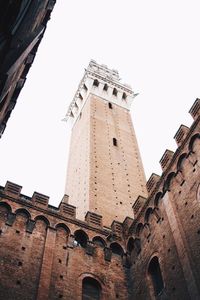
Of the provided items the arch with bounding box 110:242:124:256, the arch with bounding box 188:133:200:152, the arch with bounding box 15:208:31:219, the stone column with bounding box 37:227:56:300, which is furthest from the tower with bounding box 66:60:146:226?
the arch with bounding box 188:133:200:152

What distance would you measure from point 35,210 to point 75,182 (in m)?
8.90

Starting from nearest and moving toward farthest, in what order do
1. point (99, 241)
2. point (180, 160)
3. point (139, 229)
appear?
point (180, 160) < point (139, 229) < point (99, 241)

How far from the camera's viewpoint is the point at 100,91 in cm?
3028

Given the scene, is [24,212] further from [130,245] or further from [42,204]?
[130,245]

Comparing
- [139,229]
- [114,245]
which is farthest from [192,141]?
[114,245]

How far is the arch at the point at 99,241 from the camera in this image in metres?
13.7

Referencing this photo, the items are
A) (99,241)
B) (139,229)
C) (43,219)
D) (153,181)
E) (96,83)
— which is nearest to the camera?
(43,219)

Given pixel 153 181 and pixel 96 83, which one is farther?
pixel 96 83

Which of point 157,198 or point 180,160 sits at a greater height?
point 180,160

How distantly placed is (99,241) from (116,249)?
0.67 meters

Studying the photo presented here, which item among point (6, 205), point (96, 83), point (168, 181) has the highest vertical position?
point (96, 83)

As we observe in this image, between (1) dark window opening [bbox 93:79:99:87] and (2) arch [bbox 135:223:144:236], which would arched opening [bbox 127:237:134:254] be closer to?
(2) arch [bbox 135:223:144:236]

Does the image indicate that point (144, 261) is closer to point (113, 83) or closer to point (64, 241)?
point (64, 241)

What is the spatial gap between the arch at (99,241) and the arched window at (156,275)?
81.9 inches
